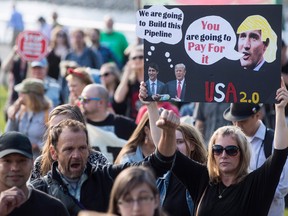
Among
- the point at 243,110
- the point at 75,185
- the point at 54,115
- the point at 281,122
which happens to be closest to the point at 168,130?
the point at 75,185

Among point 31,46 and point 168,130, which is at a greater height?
point 31,46

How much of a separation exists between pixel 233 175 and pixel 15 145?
70.8 inches

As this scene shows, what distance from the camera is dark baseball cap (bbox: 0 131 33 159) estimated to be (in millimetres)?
7250

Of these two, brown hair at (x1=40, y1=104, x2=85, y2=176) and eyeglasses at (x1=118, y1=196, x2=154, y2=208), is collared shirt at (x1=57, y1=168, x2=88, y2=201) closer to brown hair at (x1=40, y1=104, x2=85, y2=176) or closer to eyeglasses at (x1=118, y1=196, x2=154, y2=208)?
brown hair at (x1=40, y1=104, x2=85, y2=176)

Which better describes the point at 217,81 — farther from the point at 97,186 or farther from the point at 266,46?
the point at 97,186

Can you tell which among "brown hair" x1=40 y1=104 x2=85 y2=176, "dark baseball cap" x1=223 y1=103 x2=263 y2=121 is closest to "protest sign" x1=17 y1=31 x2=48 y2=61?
"dark baseball cap" x1=223 y1=103 x2=263 y2=121

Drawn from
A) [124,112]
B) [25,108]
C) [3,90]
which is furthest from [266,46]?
[3,90]

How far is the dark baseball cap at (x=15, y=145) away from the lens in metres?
7.25

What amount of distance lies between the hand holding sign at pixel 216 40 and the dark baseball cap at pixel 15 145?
5.47ft

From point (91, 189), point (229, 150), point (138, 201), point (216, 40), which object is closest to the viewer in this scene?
point (138, 201)

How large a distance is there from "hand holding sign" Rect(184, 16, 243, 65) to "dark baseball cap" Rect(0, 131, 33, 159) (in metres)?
1.67

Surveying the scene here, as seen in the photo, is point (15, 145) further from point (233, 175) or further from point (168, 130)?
point (233, 175)

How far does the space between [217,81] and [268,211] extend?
1.01m

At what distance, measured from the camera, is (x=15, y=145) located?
286 inches
